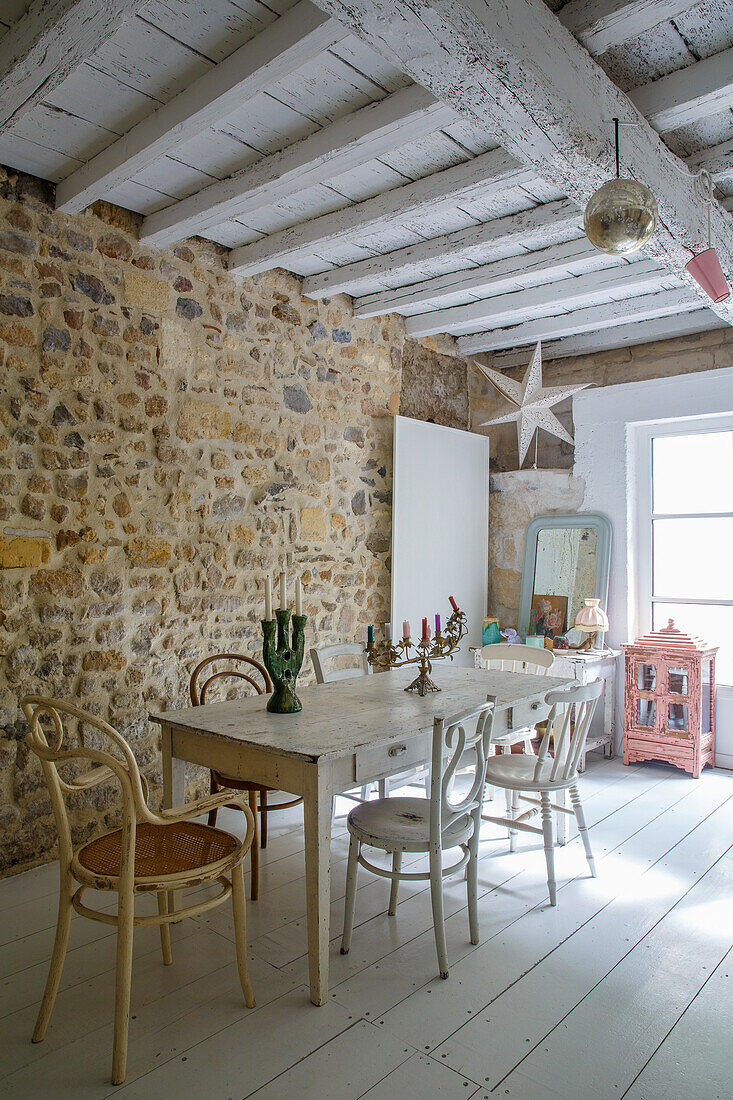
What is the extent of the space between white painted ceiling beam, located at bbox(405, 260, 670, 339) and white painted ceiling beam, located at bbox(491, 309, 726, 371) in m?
0.40

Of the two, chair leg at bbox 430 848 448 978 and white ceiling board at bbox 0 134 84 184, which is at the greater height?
white ceiling board at bbox 0 134 84 184

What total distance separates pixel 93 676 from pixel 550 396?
3.37m

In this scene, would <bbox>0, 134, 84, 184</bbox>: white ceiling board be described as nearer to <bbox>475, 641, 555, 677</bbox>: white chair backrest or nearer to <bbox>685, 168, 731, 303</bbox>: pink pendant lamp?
Result: <bbox>685, 168, 731, 303</bbox>: pink pendant lamp

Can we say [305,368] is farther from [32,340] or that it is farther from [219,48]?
[219,48]

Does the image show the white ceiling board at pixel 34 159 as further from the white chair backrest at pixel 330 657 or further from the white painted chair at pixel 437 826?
the white painted chair at pixel 437 826

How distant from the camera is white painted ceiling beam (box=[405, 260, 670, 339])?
3.81 m

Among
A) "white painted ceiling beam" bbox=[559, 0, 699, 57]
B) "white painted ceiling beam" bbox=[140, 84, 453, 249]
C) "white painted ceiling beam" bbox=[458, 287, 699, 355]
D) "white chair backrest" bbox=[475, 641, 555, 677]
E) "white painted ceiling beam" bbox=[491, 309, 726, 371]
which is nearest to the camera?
"white painted ceiling beam" bbox=[559, 0, 699, 57]

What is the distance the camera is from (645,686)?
4469 millimetres

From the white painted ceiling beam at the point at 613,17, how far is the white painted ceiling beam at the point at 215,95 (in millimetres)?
628

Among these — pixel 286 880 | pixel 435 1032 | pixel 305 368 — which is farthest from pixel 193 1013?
pixel 305 368

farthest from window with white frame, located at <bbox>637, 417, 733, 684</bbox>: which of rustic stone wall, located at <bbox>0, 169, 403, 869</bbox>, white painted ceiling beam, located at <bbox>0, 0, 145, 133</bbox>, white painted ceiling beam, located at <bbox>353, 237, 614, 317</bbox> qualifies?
white painted ceiling beam, located at <bbox>0, 0, 145, 133</bbox>

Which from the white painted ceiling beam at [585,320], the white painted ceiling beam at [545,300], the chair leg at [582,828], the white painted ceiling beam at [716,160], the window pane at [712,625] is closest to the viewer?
the white painted ceiling beam at [716,160]

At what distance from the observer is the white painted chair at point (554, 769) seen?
2.74m

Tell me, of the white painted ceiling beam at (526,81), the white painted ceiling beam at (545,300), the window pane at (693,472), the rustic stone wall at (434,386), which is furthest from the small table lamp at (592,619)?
the white painted ceiling beam at (526,81)
